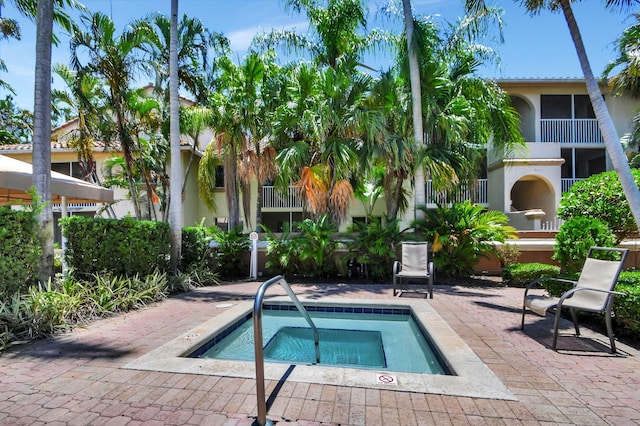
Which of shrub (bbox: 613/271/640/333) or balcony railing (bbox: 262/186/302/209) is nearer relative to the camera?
shrub (bbox: 613/271/640/333)

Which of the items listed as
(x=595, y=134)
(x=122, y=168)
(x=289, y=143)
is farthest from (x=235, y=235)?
(x=595, y=134)

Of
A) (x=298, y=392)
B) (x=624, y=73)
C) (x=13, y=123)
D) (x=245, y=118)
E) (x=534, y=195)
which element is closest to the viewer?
(x=298, y=392)

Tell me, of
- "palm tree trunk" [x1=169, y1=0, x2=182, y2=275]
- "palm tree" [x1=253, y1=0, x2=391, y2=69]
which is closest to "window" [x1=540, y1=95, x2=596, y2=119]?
Answer: "palm tree" [x1=253, y1=0, x2=391, y2=69]

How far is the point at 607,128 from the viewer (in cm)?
630

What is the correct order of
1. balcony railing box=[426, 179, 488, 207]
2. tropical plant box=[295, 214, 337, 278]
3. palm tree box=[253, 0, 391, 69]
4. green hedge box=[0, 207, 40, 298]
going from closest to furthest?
green hedge box=[0, 207, 40, 298]
tropical plant box=[295, 214, 337, 278]
palm tree box=[253, 0, 391, 69]
balcony railing box=[426, 179, 488, 207]

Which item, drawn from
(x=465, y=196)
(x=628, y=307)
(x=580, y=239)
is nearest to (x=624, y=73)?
(x=465, y=196)

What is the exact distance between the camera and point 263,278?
10.5 meters

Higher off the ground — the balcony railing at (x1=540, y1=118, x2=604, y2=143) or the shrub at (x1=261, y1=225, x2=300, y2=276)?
the balcony railing at (x1=540, y1=118, x2=604, y2=143)

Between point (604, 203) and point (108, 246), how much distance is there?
9694 mm

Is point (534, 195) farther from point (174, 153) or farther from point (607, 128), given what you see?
point (174, 153)

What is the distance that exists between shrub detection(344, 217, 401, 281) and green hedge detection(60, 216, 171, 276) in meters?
5.20

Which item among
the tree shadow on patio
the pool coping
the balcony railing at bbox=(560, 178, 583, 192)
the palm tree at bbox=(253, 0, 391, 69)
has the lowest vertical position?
the tree shadow on patio

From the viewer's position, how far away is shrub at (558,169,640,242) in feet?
20.9

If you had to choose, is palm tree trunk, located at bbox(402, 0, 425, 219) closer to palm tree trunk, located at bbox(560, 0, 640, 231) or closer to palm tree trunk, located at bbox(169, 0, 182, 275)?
palm tree trunk, located at bbox(560, 0, 640, 231)
